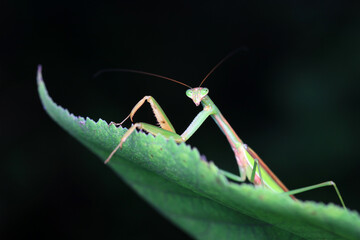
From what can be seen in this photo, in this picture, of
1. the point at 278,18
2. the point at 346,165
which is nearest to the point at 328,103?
the point at 346,165

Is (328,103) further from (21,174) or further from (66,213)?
(21,174)

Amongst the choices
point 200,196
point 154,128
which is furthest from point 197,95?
point 200,196

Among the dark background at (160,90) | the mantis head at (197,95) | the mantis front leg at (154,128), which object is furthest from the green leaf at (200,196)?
the dark background at (160,90)

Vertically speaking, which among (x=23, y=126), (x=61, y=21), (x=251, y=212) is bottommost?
(x=251, y=212)

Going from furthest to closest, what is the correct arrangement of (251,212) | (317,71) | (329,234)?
(317,71) < (251,212) < (329,234)

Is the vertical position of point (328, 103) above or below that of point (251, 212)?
above

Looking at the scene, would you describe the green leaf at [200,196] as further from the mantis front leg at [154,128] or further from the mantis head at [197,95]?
the mantis head at [197,95]

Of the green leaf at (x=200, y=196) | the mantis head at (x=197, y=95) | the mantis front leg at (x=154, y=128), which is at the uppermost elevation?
the mantis head at (x=197, y=95)
